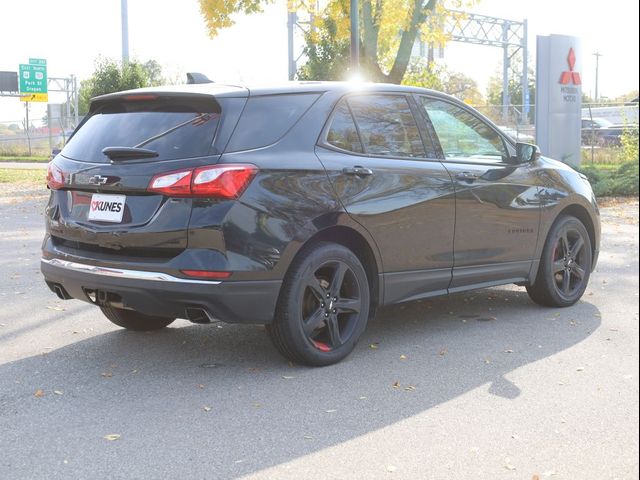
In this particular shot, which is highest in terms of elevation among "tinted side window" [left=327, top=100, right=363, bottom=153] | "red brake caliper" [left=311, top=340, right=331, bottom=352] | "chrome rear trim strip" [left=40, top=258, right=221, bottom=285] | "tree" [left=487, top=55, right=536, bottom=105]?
"tree" [left=487, top=55, right=536, bottom=105]

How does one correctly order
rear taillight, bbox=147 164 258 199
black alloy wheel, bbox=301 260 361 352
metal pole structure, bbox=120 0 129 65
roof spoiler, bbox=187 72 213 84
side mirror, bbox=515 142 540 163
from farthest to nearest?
metal pole structure, bbox=120 0 129 65 → side mirror, bbox=515 142 540 163 → roof spoiler, bbox=187 72 213 84 → black alloy wheel, bbox=301 260 361 352 → rear taillight, bbox=147 164 258 199

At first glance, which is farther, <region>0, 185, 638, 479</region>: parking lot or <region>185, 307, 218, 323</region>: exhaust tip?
<region>185, 307, 218, 323</region>: exhaust tip

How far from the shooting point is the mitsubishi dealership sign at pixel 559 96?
19391 mm

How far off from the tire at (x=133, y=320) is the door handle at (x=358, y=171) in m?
1.75

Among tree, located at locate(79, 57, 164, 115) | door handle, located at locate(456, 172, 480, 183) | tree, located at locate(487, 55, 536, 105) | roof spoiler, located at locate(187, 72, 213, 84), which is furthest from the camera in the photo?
tree, located at locate(487, 55, 536, 105)

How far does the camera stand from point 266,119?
16.5ft

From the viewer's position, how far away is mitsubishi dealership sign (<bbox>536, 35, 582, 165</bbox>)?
19.4m

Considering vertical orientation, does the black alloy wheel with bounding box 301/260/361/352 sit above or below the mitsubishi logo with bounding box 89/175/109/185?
below

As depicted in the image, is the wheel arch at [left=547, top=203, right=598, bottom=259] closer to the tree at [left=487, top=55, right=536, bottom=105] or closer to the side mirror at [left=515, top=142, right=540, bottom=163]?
the side mirror at [left=515, top=142, right=540, bottom=163]

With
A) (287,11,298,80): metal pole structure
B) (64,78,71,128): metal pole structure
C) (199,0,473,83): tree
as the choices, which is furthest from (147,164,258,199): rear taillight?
(64,78,71,128): metal pole structure

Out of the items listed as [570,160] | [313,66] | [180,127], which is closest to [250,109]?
[180,127]

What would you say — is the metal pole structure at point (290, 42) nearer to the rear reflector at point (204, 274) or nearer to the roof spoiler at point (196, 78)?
the roof spoiler at point (196, 78)

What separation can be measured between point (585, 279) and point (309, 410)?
3607mm

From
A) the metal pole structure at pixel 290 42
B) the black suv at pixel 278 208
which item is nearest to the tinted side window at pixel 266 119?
the black suv at pixel 278 208
